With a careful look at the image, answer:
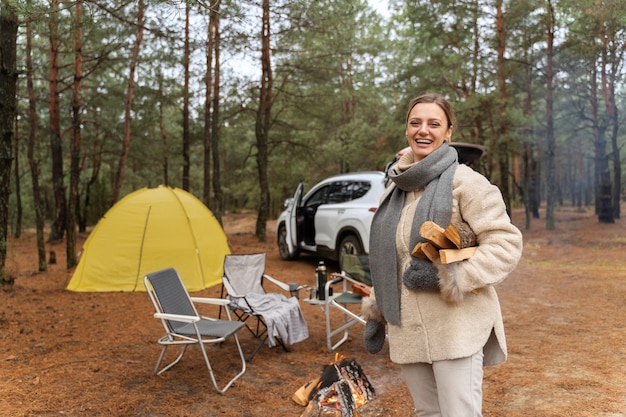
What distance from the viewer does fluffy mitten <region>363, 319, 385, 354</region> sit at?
202 cm

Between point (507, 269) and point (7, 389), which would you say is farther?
point (7, 389)

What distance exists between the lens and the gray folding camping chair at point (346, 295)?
15.1 ft

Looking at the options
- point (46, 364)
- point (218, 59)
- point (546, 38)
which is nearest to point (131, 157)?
point (218, 59)

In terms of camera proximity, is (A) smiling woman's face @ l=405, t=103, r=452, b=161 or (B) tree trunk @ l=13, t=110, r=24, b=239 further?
(B) tree trunk @ l=13, t=110, r=24, b=239

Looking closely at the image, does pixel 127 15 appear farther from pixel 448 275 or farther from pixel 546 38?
pixel 546 38

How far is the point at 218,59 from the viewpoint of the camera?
12867 mm

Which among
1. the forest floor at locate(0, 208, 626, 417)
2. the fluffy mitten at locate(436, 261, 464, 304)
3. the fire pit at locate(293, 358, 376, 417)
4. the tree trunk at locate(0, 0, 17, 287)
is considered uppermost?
the tree trunk at locate(0, 0, 17, 287)

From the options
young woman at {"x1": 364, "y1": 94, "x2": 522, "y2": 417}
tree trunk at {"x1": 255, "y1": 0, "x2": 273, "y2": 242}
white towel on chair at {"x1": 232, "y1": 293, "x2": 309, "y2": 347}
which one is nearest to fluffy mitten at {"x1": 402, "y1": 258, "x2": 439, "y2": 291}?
young woman at {"x1": 364, "y1": 94, "x2": 522, "y2": 417}

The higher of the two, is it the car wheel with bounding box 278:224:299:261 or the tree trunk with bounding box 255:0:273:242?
the tree trunk with bounding box 255:0:273:242

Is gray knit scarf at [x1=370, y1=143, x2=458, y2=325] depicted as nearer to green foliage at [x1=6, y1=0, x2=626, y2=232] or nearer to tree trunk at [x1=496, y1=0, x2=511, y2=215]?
green foliage at [x1=6, y1=0, x2=626, y2=232]

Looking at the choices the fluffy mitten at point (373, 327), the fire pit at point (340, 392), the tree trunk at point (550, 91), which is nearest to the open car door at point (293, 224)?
the fire pit at point (340, 392)

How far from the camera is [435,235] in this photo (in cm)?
160

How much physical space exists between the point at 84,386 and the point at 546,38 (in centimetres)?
1433

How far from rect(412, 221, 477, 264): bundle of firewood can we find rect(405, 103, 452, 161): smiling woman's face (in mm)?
345
